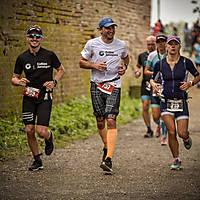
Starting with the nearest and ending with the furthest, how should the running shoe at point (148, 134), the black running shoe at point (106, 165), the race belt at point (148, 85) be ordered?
the black running shoe at point (106, 165), the race belt at point (148, 85), the running shoe at point (148, 134)

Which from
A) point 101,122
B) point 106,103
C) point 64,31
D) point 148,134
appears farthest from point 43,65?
point 64,31

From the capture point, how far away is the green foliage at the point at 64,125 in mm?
8328

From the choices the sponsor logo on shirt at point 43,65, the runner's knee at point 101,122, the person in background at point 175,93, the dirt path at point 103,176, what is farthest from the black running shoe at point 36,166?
the person in background at point 175,93

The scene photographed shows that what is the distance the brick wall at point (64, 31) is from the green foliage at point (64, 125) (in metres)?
0.44

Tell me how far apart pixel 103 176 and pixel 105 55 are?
195 centimetres

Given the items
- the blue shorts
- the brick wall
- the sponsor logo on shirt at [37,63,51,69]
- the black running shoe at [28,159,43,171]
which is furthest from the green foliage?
the blue shorts

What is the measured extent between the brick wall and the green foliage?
17.4 inches

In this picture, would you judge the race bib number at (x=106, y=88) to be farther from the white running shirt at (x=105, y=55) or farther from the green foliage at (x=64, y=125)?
the green foliage at (x=64, y=125)

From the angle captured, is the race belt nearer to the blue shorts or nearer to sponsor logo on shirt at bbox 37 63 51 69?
the blue shorts

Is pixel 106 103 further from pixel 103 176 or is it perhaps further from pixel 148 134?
pixel 148 134

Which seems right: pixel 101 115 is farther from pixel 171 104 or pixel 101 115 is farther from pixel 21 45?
pixel 21 45

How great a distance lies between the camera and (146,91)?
33.0ft

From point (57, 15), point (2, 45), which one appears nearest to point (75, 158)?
point (2, 45)

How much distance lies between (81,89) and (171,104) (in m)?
6.97
